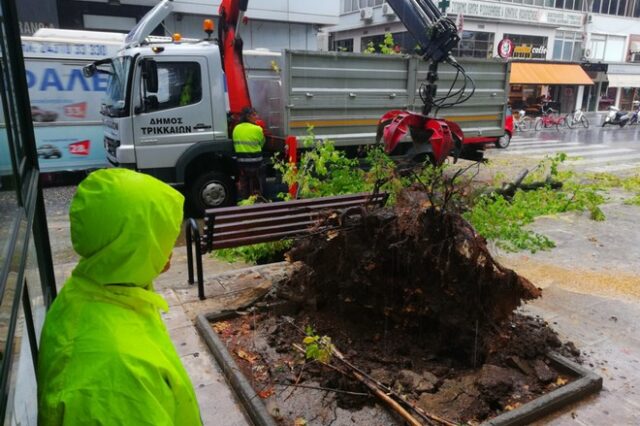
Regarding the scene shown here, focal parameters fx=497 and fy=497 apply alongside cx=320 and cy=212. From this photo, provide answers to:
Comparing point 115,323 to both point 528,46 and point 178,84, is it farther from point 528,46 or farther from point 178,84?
point 528,46

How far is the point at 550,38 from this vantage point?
32.0 metres

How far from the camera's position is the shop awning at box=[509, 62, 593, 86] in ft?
92.6

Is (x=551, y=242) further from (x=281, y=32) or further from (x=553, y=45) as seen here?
(x=553, y=45)

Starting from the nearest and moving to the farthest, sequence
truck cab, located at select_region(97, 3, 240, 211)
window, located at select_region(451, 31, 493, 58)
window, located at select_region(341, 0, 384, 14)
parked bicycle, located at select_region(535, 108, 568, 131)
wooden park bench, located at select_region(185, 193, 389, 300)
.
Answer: wooden park bench, located at select_region(185, 193, 389, 300), truck cab, located at select_region(97, 3, 240, 211), parked bicycle, located at select_region(535, 108, 568, 131), window, located at select_region(451, 31, 493, 58), window, located at select_region(341, 0, 384, 14)

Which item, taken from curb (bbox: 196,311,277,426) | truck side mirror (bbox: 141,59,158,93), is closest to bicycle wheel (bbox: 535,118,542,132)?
truck side mirror (bbox: 141,59,158,93)

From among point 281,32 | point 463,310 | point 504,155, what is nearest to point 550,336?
point 463,310

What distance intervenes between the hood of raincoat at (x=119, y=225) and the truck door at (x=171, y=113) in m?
6.28

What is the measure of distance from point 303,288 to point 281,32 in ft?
59.3

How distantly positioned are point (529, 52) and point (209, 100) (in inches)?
1124

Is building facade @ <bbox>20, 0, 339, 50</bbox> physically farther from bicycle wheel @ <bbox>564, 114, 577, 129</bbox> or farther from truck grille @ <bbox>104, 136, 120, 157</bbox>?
bicycle wheel @ <bbox>564, 114, 577, 129</bbox>

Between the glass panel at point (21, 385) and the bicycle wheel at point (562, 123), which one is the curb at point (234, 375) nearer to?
the glass panel at point (21, 385)

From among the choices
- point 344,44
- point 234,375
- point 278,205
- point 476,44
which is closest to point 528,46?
point 476,44

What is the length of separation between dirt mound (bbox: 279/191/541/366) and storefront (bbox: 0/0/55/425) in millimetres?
1964

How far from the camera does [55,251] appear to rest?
632cm
